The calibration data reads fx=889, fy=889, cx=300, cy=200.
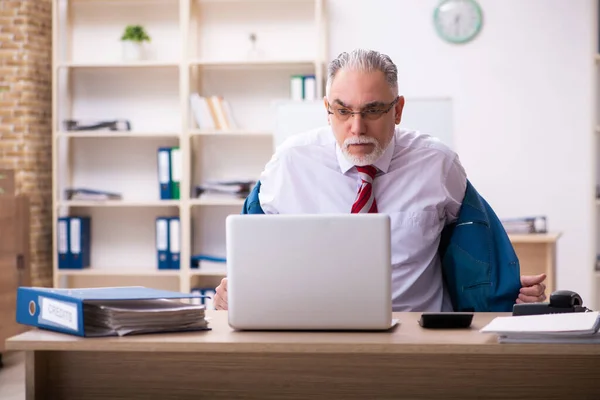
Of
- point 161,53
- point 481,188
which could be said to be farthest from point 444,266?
point 161,53

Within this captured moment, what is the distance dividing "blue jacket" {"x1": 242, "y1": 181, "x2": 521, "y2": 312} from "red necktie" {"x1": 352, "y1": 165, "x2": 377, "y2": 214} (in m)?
0.24

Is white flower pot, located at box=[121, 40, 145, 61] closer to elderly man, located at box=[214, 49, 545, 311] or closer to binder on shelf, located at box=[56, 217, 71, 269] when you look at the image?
binder on shelf, located at box=[56, 217, 71, 269]

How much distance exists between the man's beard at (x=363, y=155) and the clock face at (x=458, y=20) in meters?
3.35

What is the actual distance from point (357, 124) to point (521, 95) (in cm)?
348

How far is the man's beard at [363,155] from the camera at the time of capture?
7.70ft

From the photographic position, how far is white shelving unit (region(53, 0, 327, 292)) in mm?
5730

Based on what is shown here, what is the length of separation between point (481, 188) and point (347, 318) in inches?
159

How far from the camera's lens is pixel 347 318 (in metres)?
1.69

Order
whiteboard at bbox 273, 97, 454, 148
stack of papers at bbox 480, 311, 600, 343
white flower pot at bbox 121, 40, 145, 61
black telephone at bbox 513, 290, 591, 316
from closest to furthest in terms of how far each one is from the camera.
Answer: stack of papers at bbox 480, 311, 600, 343, black telephone at bbox 513, 290, 591, 316, whiteboard at bbox 273, 97, 454, 148, white flower pot at bbox 121, 40, 145, 61

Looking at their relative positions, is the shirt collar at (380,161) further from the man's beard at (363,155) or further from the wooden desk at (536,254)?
the wooden desk at (536,254)

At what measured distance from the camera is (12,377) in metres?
4.87

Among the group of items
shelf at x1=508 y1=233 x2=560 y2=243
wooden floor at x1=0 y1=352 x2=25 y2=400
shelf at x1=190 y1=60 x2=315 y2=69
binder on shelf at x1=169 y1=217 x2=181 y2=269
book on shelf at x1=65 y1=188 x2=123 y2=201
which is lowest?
wooden floor at x1=0 y1=352 x2=25 y2=400

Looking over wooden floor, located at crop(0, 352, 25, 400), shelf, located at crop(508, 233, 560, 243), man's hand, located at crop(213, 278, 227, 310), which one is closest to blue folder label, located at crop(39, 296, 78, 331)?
man's hand, located at crop(213, 278, 227, 310)

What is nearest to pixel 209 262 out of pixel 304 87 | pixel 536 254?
pixel 304 87
